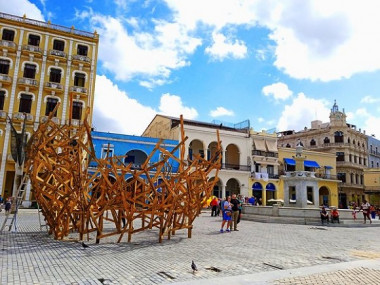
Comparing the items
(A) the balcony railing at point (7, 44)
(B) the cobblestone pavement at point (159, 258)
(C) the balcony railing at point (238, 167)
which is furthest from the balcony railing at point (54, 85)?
(B) the cobblestone pavement at point (159, 258)

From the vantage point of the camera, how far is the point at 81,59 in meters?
34.5

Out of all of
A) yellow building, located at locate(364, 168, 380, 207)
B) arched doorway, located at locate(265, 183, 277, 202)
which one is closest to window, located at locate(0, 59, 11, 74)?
arched doorway, located at locate(265, 183, 277, 202)

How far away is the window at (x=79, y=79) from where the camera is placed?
113 feet

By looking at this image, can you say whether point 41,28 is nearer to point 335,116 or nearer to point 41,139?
point 41,139

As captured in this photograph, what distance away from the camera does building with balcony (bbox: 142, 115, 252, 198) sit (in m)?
38.4

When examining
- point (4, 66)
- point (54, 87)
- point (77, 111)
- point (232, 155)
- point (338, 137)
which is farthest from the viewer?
point (338, 137)

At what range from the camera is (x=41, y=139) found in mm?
10836

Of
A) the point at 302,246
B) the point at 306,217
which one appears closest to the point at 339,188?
the point at 306,217

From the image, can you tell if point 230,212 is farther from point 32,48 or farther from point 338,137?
point 338,137

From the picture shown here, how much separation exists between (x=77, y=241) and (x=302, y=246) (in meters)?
7.17

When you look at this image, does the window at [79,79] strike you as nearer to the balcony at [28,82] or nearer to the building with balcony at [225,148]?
the balcony at [28,82]

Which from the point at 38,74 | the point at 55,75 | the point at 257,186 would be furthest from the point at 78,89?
the point at 257,186

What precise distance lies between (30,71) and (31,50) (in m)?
2.14

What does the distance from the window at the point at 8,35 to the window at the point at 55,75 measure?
4879mm
